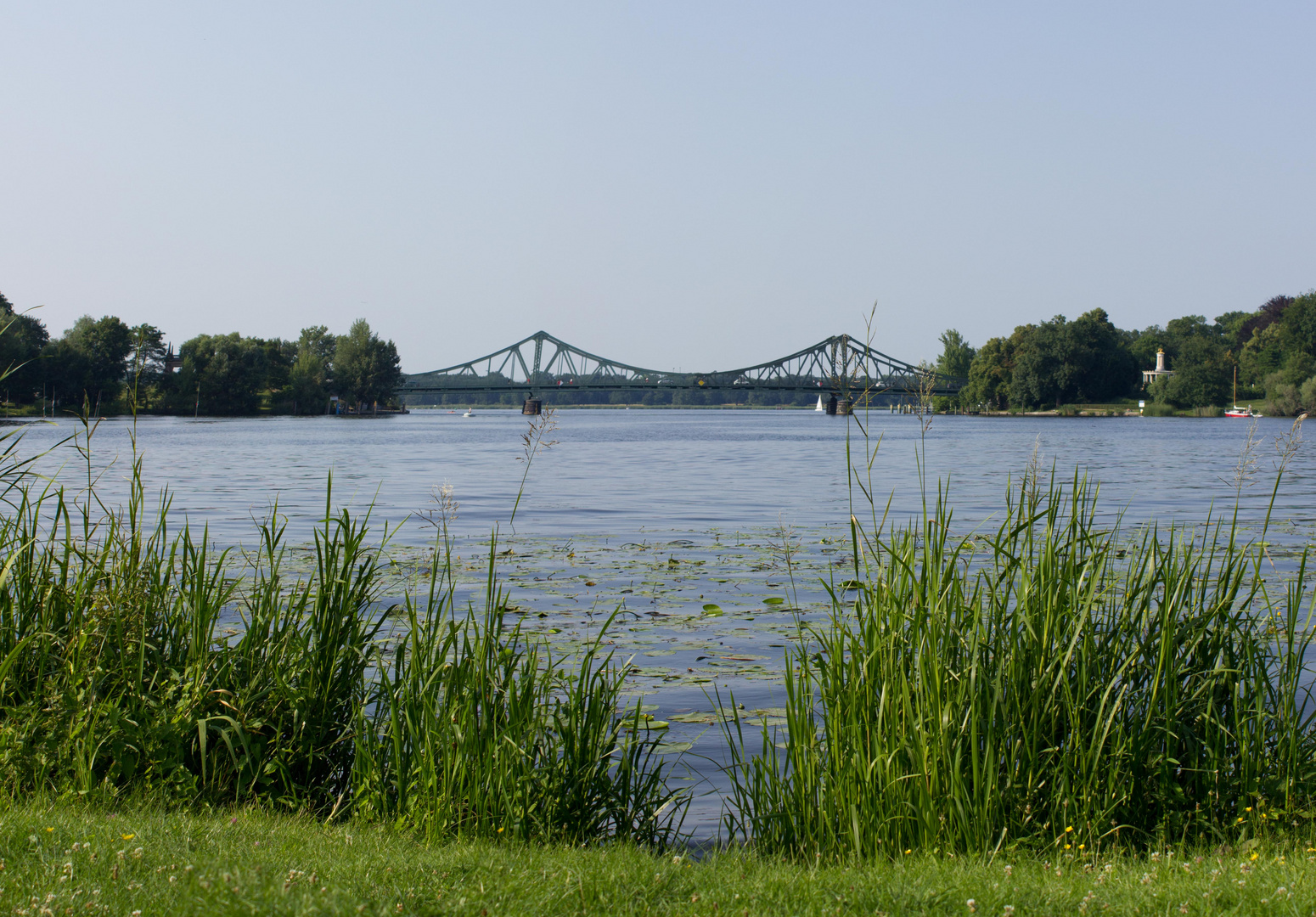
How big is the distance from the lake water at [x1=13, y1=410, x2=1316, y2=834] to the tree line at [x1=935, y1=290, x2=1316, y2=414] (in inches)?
1903

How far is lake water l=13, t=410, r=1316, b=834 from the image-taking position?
615 centimetres

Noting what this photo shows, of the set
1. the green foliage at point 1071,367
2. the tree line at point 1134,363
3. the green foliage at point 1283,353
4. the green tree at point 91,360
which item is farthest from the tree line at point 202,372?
the green foliage at point 1283,353

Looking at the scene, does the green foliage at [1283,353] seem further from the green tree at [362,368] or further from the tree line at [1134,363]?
the green tree at [362,368]

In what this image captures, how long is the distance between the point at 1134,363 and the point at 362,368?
2694 inches

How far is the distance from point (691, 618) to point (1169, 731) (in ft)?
13.6

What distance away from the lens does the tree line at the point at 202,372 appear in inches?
2174

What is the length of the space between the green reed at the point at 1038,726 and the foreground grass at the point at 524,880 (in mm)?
224

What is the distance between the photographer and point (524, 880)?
2.70 meters

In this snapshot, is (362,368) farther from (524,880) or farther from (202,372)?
(524,880)

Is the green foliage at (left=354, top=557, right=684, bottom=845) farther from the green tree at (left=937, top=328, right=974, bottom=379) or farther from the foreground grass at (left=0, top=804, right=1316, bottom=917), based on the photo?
the green tree at (left=937, top=328, right=974, bottom=379)

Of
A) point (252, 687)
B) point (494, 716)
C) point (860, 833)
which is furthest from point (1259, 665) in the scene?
point (252, 687)

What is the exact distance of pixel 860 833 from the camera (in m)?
3.37

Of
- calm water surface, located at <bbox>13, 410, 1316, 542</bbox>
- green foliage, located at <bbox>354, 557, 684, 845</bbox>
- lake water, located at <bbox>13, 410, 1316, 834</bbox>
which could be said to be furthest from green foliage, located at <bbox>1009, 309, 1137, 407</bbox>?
green foliage, located at <bbox>354, 557, 684, 845</bbox>

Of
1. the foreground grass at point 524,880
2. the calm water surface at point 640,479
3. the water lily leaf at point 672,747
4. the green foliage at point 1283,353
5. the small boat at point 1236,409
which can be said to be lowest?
the water lily leaf at point 672,747
